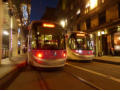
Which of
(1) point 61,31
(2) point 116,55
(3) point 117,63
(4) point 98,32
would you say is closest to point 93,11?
(4) point 98,32

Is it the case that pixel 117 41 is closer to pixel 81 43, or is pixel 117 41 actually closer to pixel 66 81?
pixel 81 43

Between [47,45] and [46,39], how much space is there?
1.36 ft

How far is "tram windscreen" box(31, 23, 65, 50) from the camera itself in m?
7.83

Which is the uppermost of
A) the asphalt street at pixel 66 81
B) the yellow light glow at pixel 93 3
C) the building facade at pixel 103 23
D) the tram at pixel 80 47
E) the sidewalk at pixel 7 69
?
the yellow light glow at pixel 93 3

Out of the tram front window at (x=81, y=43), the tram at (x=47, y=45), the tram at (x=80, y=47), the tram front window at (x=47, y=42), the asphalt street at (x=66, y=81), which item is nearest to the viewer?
the asphalt street at (x=66, y=81)

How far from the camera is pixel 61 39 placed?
8.47 m

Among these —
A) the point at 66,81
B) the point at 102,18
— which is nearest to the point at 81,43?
the point at 66,81

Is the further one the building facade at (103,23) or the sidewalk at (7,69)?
the building facade at (103,23)

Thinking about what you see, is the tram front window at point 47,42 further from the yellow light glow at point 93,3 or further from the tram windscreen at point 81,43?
the yellow light glow at point 93,3

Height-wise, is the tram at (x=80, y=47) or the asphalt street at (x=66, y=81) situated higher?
the tram at (x=80, y=47)

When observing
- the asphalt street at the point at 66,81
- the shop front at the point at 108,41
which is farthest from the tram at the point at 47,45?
the shop front at the point at 108,41

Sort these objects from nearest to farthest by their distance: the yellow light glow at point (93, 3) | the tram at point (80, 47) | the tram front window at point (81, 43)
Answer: the tram at point (80, 47), the tram front window at point (81, 43), the yellow light glow at point (93, 3)

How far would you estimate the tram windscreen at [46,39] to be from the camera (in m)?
7.83

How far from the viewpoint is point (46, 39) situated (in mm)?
7977
